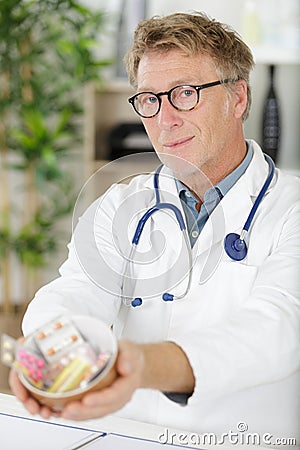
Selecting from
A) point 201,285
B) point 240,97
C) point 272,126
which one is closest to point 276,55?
point 272,126

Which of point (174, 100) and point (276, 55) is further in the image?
point (276, 55)

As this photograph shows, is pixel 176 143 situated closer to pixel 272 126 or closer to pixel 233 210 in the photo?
pixel 233 210

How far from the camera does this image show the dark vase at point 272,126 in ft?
5.67

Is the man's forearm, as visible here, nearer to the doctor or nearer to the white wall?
the doctor

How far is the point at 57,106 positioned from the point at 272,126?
1030 mm

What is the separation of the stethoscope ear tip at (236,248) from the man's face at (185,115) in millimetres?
85

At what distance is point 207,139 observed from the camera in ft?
2.71

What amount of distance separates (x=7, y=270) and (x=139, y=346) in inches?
80.2

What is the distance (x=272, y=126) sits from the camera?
1695mm

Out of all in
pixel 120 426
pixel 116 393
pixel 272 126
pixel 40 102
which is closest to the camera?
pixel 116 393

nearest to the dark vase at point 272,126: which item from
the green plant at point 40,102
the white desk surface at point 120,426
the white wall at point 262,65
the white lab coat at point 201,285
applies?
the white wall at point 262,65

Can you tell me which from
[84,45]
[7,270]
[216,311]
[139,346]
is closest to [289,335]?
[216,311]

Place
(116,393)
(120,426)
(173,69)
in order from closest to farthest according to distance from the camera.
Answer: (116,393) < (173,69) < (120,426)

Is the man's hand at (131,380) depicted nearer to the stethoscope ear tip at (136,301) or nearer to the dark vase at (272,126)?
the stethoscope ear tip at (136,301)
